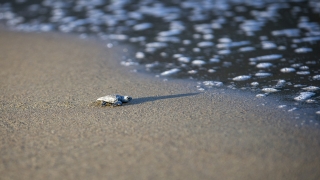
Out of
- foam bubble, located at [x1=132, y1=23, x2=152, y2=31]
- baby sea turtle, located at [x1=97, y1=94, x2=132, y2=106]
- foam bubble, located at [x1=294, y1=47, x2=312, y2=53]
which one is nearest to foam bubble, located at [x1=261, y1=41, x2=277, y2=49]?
foam bubble, located at [x1=294, y1=47, x2=312, y2=53]

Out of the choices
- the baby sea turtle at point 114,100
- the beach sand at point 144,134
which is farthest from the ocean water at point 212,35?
the baby sea turtle at point 114,100

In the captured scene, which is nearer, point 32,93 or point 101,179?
point 101,179

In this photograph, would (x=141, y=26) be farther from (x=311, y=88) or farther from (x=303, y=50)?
(x=311, y=88)

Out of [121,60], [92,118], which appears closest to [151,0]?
[121,60]

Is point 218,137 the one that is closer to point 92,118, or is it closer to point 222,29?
point 92,118

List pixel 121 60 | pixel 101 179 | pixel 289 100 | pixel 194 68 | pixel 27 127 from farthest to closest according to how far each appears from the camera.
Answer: pixel 121 60 → pixel 194 68 → pixel 289 100 → pixel 27 127 → pixel 101 179

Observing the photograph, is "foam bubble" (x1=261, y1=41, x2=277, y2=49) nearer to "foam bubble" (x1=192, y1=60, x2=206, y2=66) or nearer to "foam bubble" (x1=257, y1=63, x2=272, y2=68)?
"foam bubble" (x1=257, y1=63, x2=272, y2=68)
